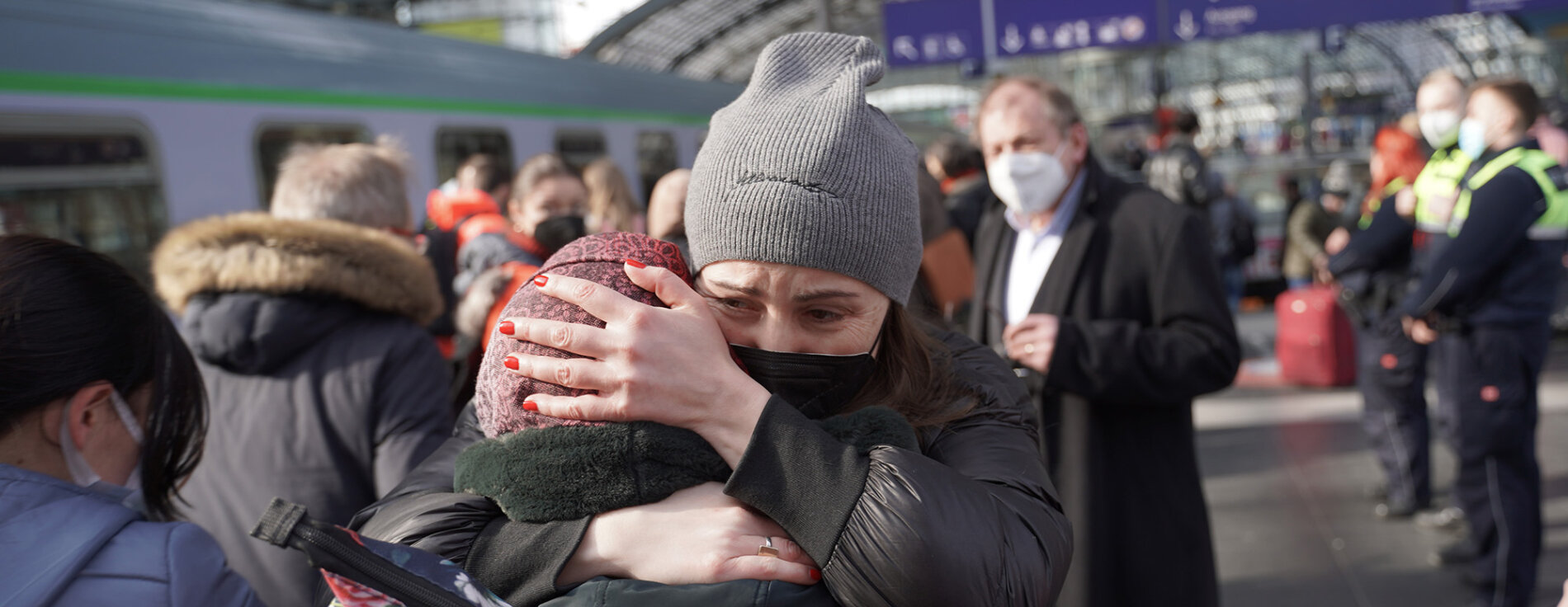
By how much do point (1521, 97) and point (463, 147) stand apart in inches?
266

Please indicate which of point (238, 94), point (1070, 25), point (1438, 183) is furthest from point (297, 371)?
point (1070, 25)

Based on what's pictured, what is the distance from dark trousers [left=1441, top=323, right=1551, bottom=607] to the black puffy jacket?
341cm

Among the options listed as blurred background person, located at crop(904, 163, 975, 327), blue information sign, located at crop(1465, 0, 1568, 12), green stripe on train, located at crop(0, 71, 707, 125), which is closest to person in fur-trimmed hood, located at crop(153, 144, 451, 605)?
blurred background person, located at crop(904, 163, 975, 327)

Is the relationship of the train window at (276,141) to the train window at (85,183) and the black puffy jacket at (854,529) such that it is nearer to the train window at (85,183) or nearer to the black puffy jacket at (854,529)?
the train window at (85,183)

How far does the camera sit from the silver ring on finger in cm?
109

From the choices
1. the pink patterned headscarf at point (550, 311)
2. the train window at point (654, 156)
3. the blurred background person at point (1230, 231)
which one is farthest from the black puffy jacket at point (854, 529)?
the train window at point (654, 156)

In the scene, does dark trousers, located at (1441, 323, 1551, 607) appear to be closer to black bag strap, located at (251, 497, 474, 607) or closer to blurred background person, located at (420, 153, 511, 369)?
blurred background person, located at (420, 153, 511, 369)

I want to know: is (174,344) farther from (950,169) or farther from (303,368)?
(950,169)

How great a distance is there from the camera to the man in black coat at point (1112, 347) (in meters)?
2.61

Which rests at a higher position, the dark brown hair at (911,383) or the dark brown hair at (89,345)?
the dark brown hair at (89,345)

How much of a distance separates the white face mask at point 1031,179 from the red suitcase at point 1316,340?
5.48m

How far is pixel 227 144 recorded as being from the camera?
6125 millimetres

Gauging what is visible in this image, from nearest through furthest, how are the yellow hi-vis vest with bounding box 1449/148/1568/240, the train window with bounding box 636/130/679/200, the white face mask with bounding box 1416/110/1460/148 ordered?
the yellow hi-vis vest with bounding box 1449/148/1568/240, the white face mask with bounding box 1416/110/1460/148, the train window with bounding box 636/130/679/200

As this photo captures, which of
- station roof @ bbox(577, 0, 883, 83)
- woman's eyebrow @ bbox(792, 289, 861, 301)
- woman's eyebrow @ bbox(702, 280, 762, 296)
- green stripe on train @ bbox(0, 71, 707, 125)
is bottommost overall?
woman's eyebrow @ bbox(792, 289, 861, 301)
